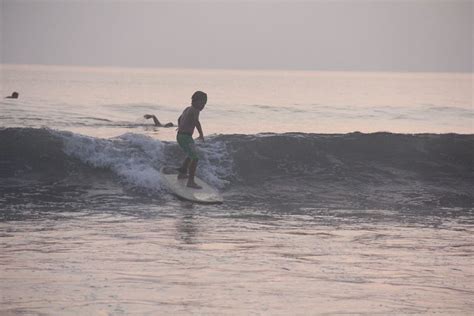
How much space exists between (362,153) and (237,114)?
98.8 ft

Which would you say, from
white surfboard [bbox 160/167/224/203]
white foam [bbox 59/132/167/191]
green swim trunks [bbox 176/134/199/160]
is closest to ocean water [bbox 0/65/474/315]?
white foam [bbox 59/132/167/191]

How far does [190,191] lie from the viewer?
1449 cm

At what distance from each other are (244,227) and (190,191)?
2.76m

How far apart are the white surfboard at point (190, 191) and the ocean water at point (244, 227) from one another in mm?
251

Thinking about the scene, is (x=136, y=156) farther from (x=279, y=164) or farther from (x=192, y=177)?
(x=192, y=177)

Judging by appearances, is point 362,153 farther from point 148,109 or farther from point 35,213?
point 148,109

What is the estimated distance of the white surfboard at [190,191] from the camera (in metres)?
14.1

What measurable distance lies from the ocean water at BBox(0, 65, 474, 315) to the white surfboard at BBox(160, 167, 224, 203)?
0.25 m

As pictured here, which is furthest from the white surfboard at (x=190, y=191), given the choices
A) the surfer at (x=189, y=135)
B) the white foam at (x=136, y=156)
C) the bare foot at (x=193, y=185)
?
the white foam at (x=136, y=156)

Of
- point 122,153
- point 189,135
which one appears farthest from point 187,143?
point 122,153

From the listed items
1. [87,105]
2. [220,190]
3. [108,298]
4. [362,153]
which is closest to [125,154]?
[220,190]

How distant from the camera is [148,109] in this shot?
55031mm

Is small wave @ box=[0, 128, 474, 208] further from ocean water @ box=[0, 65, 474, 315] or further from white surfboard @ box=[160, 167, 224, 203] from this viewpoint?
white surfboard @ box=[160, 167, 224, 203]

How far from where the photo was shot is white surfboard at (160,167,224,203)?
14.1 m
